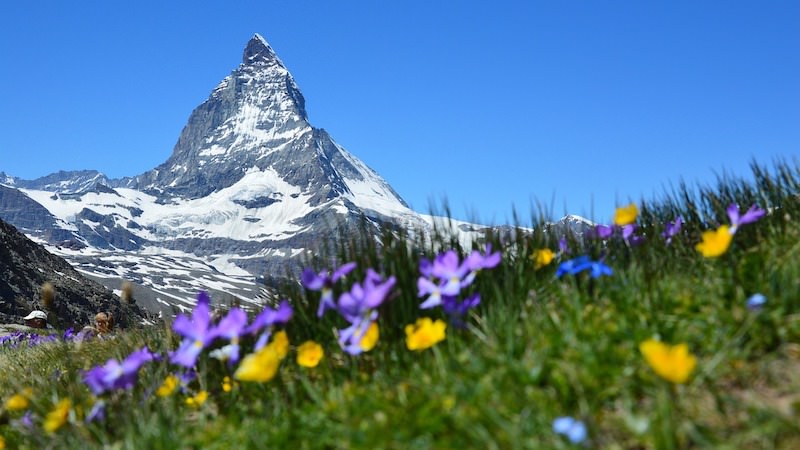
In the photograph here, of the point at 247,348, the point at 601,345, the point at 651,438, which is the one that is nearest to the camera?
the point at 651,438

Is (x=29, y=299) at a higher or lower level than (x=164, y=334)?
higher

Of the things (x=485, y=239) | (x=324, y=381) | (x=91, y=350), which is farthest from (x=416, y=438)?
(x=91, y=350)

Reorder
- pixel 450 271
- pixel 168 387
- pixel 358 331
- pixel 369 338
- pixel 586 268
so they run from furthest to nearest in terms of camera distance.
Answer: pixel 168 387 → pixel 586 268 → pixel 450 271 → pixel 358 331 → pixel 369 338

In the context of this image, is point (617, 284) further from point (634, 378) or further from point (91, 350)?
point (91, 350)

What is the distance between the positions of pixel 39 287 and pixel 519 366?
80.2ft

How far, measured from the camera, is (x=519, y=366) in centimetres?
276

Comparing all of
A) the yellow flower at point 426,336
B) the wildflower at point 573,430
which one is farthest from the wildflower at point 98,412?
the wildflower at point 573,430

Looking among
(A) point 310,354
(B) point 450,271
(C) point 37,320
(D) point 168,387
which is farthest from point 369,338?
(C) point 37,320

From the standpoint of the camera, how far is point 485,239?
4.83m

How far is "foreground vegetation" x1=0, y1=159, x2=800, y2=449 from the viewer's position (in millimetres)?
2357

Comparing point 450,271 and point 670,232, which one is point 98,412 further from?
point 670,232

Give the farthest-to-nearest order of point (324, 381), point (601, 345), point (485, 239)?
point (485, 239), point (324, 381), point (601, 345)

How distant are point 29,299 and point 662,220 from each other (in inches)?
1067

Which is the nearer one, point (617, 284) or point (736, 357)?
point (736, 357)
